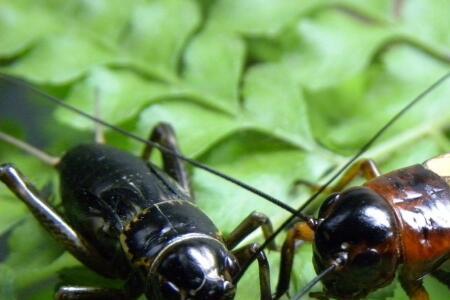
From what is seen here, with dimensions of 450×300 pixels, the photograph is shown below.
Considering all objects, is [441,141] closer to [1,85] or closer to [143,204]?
[143,204]

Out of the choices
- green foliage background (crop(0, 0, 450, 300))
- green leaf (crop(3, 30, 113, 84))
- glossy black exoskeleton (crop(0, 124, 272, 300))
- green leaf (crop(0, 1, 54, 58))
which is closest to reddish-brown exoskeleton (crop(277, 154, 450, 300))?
glossy black exoskeleton (crop(0, 124, 272, 300))

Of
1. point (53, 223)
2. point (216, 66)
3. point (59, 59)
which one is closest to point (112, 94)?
Result: point (59, 59)

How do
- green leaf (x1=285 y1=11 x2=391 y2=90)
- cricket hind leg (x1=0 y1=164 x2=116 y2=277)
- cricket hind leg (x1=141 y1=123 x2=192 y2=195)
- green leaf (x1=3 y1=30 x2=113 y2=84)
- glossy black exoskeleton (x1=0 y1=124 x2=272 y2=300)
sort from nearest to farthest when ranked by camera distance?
glossy black exoskeleton (x1=0 y1=124 x2=272 y2=300) < cricket hind leg (x1=0 y1=164 x2=116 y2=277) < cricket hind leg (x1=141 y1=123 x2=192 y2=195) < green leaf (x1=3 y1=30 x2=113 y2=84) < green leaf (x1=285 y1=11 x2=391 y2=90)

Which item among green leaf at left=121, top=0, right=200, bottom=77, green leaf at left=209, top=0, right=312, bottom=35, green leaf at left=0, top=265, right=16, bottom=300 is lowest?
green leaf at left=0, top=265, right=16, bottom=300

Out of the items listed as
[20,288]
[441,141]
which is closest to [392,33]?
[441,141]

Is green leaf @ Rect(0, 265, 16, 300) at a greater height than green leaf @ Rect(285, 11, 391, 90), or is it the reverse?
green leaf @ Rect(285, 11, 391, 90)

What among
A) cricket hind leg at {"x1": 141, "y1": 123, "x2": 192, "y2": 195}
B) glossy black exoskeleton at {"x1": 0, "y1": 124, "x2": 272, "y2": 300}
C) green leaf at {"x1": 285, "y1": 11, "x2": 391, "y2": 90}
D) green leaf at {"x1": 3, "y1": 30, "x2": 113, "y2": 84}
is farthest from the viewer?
green leaf at {"x1": 285, "y1": 11, "x2": 391, "y2": 90}

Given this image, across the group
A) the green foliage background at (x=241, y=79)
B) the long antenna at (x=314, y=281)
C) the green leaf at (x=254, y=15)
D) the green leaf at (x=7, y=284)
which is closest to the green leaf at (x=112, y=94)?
the green foliage background at (x=241, y=79)

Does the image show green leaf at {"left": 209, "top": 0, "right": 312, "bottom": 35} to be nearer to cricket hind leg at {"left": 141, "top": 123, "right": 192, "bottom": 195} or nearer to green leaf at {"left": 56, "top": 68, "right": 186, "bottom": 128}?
green leaf at {"left": 56, "top": 68, "right": 186, "bottom": 128}
